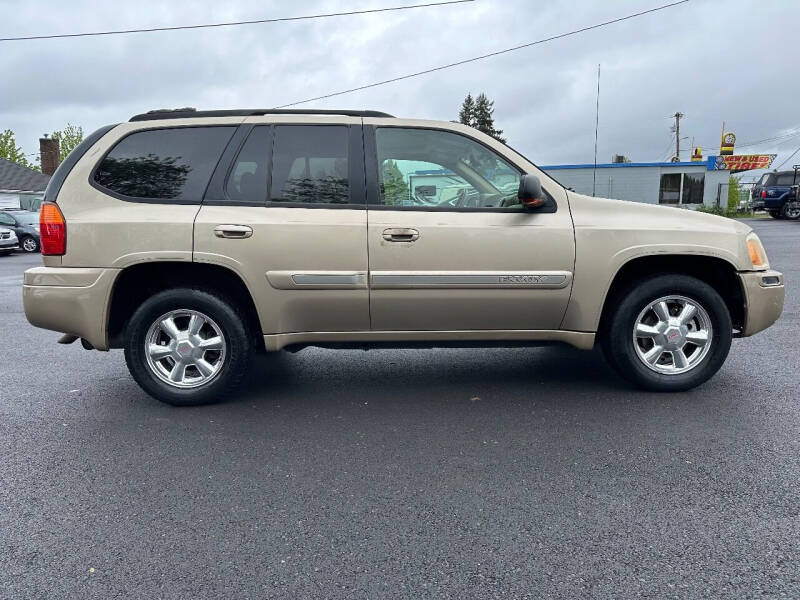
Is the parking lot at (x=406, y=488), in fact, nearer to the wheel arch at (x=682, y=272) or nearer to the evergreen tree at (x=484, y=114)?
the wheel arch at (x=682, y=272)

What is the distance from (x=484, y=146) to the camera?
4.16 m

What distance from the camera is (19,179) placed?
135 feet

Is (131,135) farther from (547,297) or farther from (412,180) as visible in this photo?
(547,297)

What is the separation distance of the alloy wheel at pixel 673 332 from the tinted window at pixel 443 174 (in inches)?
48.6

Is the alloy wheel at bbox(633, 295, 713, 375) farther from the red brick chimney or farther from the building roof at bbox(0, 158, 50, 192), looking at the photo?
the red brick chimney

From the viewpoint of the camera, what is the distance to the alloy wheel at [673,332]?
420 cm

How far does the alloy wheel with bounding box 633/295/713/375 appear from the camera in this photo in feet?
13.8

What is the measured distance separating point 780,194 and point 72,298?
3143 cm

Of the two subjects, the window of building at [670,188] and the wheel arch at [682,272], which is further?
the window of building at [670,188]

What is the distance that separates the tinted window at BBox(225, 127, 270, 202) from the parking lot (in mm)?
1414

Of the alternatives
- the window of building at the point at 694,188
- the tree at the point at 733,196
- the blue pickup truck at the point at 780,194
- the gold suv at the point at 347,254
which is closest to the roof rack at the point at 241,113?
the gold suv at the point at 347,254

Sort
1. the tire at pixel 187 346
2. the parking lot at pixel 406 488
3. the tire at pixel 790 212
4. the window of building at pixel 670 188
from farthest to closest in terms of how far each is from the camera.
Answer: the window of building at pixel 670 188 → the tire at pixel 790 212 → the tire at pixel 187 346 → the parking lot at pixel 406 488

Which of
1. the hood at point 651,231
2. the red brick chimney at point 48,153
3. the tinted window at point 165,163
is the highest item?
the red brick chimney at point 48,153

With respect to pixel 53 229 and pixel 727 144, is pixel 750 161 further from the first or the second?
pixel 53 229
